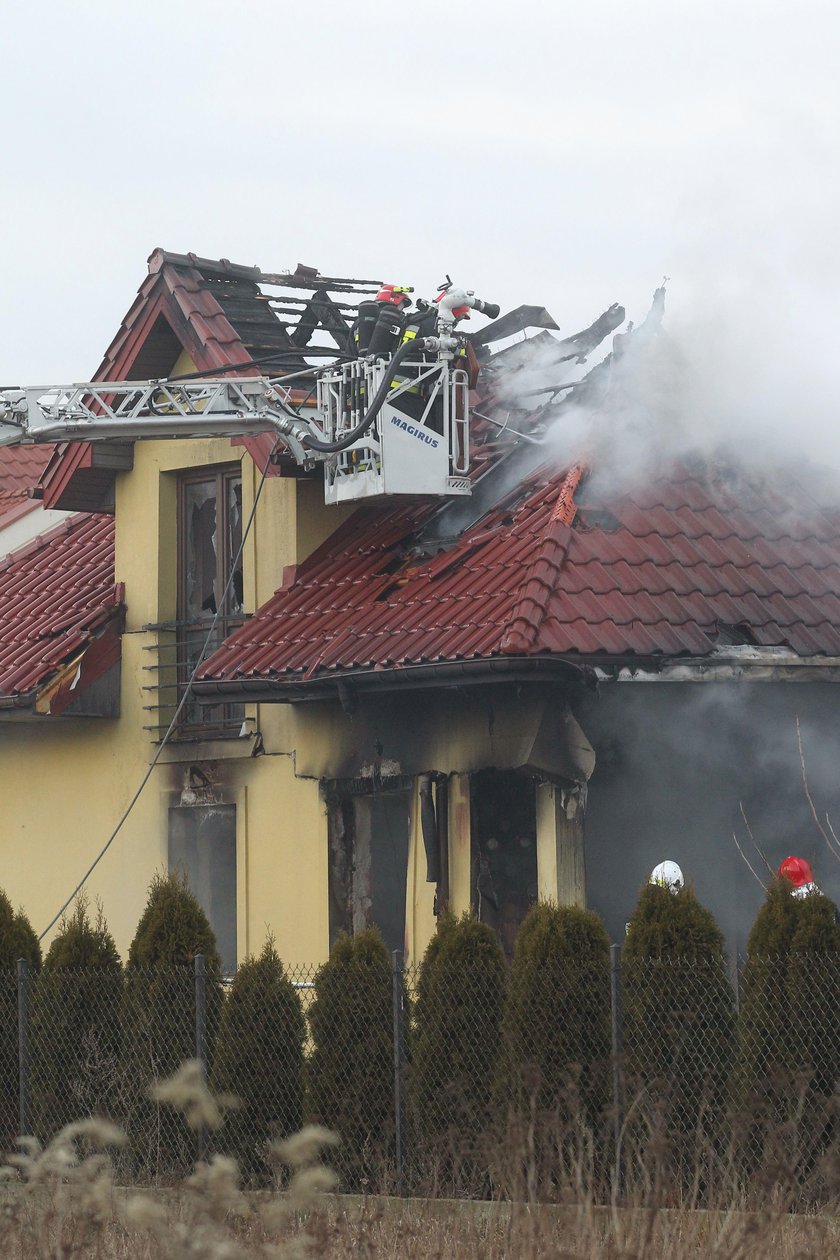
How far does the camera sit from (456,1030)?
12086 mm

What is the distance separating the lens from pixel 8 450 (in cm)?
2605

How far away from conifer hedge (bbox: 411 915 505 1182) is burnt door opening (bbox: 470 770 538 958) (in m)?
3.03

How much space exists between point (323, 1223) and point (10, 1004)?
6.18 m

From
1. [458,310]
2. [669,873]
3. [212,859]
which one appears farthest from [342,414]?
[669,873]

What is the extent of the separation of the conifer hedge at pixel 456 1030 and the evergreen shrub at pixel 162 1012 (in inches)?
61.8

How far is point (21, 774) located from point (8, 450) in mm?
7680

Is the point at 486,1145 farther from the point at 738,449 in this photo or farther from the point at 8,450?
the point at 8,450

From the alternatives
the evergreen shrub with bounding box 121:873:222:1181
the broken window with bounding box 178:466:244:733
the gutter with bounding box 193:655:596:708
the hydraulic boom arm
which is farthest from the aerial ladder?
the evergreen shrub with bounding box 121:873:222:1181

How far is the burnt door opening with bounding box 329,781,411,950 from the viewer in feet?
53.7

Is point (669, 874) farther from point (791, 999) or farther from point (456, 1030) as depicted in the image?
point (791, 999)

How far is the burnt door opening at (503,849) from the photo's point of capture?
50.4 feet

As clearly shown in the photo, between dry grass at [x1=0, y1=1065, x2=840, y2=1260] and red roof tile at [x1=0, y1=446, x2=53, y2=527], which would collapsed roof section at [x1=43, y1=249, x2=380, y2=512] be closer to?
red roof tile at [x1=0, y1=446, x2=53, y2=527]

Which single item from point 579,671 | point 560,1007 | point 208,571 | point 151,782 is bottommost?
point 560,1007

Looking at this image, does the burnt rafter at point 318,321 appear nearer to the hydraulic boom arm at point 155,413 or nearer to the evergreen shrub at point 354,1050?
the hydraulic boom arm at point 155,413
